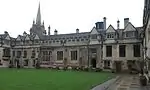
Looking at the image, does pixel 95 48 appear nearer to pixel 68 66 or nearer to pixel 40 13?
pixel 68 66

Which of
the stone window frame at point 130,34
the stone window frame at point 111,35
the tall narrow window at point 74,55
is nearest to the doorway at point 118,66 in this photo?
the stone window frame at point 111,35

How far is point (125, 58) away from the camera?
129 feet

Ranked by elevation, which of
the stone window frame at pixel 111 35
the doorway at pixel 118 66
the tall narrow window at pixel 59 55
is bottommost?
the doorway at pixel 118 66

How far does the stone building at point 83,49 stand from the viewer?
39.7 meters

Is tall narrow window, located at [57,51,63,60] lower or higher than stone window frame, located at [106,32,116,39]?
lower

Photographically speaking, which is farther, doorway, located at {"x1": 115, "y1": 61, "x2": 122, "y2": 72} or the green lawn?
doorway, located at {"x1": 115, "y1": 61, "x2": 122, "y2": 72}

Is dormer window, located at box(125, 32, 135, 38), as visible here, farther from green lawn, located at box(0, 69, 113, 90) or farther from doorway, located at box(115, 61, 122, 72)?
green lawn, located at box(0, 69, 113, 90)

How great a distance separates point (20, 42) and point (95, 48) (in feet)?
77.3

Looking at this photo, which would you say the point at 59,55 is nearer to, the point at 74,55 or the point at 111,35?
the point at 74,55

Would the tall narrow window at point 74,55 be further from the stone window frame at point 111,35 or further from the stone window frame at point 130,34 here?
the stone window frame at point 130,34

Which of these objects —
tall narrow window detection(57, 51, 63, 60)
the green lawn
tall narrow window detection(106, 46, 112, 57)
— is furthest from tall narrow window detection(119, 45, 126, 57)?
the green lawn

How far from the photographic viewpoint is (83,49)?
46094mm

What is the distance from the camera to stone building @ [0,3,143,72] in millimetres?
39688

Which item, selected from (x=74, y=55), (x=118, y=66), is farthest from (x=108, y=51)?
(x=74, y=55)
